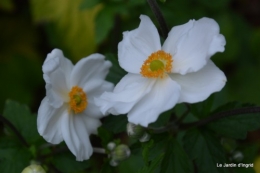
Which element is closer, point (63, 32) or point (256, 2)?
point (63, 32)

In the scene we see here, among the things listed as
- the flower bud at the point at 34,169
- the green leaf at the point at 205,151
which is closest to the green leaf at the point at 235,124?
the green leaf at the point at 205,151

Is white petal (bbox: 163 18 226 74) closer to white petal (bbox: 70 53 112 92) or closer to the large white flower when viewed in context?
the large white flower

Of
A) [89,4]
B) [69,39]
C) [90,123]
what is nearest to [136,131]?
[90,123]

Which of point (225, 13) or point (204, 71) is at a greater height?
point (204, 71)

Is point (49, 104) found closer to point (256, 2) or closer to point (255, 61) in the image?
point (255, 61)

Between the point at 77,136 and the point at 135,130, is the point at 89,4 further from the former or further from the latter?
the point at 135,130

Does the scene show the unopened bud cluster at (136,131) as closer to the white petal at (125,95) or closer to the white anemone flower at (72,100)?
the white petal at (125,95)

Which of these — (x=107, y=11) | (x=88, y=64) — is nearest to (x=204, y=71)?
(x=88, y=64)
